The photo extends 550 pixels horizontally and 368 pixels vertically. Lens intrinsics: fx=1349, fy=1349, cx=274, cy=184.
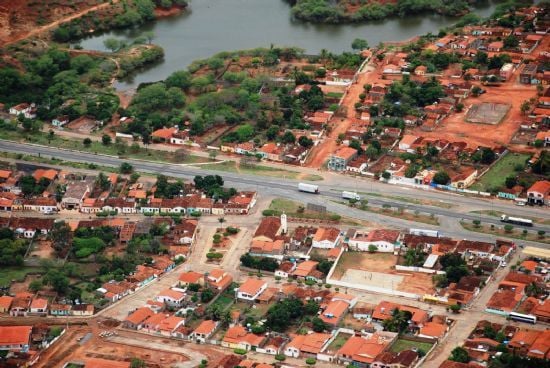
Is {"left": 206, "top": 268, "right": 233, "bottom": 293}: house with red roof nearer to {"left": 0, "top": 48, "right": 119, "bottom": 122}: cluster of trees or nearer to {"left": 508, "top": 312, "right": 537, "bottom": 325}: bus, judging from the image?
→ {"left": 508, "top": 312, "right": 537, "bottom": 325}: bus

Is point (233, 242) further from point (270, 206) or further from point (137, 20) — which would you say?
point (137, 20)

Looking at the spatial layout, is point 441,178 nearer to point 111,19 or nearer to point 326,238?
point 326,238

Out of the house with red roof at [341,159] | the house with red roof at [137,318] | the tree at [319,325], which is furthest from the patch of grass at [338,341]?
the house with red roof at [341,159]

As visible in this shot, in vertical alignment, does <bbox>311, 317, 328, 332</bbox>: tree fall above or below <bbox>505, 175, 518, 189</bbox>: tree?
below

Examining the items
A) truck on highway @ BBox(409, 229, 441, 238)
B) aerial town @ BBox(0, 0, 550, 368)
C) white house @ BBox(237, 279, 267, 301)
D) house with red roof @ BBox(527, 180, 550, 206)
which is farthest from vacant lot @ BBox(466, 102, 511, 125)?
white house @ BBox(237, 279, 267, 301)

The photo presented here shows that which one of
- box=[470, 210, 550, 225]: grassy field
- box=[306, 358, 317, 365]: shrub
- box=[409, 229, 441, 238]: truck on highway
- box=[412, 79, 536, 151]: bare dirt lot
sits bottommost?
box=[306, 358, 317, 365]: shrub

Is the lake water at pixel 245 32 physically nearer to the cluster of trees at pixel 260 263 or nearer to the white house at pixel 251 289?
the cluster of trees at pixel 260 263
